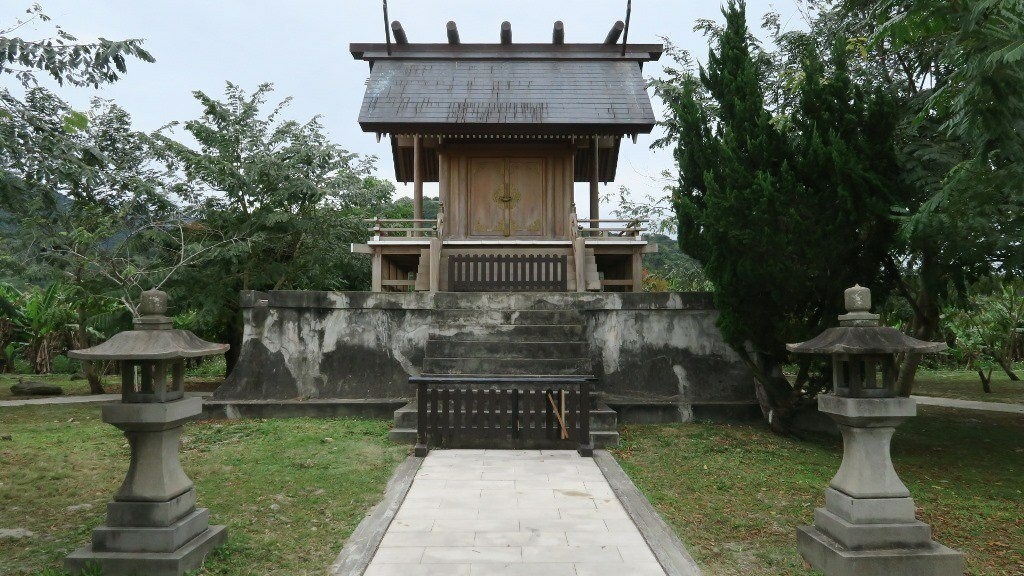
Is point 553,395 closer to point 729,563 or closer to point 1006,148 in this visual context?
point 729,563

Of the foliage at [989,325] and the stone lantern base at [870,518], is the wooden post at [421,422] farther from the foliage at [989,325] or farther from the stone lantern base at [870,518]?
the foliage at [989,325]

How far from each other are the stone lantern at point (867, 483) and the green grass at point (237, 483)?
147 inches

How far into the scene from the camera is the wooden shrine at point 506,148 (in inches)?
512

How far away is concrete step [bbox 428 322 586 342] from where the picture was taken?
34.1ft

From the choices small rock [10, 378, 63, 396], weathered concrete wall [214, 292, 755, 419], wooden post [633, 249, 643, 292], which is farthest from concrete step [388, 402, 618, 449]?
small rock [10, 378, 63, 396]

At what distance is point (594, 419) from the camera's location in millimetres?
8555

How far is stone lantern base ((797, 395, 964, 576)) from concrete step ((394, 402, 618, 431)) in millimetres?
3782

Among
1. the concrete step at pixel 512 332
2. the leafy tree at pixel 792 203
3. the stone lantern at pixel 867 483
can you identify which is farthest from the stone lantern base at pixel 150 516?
the leafy tree at pixel 792 203

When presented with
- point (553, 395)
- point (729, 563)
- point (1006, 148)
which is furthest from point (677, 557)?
point (1006, 148)

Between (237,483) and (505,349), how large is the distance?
478 cm

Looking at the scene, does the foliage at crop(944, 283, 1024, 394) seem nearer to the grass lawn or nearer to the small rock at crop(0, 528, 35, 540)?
the grass lawn

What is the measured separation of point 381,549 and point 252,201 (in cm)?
1175

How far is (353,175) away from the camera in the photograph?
16.8 meters

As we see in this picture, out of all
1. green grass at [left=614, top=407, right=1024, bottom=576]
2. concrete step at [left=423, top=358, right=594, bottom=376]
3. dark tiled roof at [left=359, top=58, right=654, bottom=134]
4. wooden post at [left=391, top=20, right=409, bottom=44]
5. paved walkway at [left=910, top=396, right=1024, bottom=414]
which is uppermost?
wooden post at [left=391, top=20, right=409, bottom=44]
